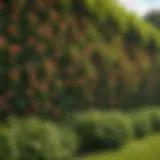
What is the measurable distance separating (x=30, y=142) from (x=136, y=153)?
2702 mm

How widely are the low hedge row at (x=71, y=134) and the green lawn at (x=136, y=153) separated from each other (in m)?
0.26

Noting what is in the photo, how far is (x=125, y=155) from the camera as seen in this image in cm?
923

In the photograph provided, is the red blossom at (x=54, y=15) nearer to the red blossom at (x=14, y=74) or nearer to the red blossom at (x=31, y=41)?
the red blossom at (x=31, y=41)

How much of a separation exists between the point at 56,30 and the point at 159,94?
5826 millimetres

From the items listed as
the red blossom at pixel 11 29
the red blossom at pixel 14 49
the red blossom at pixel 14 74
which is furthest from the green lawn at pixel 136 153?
the red blossom at pixel 11 29

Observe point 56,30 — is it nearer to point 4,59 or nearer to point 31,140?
point 4,59

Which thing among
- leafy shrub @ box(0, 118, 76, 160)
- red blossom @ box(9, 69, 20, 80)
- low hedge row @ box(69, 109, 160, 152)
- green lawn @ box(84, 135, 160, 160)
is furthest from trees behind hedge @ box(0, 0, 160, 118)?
green lawn @ box(84, 135, 160, 160)

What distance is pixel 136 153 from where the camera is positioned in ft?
31.1

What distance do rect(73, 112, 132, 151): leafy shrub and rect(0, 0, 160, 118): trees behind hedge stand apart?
1.58ft

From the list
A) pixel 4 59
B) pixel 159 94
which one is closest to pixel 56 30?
pixel 4 59

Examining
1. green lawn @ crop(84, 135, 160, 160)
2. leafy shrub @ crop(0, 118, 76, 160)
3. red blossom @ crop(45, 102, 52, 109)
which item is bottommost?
leafy shrub @ crop(0, 118, 76, 160)

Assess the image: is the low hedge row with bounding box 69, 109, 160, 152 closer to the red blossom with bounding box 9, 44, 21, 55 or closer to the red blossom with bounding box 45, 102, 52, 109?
the red blossom with bounding box 45, 102, 52, 109

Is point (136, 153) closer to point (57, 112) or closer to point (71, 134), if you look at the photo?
point (71, 134)

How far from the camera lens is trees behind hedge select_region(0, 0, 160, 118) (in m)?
8.72
